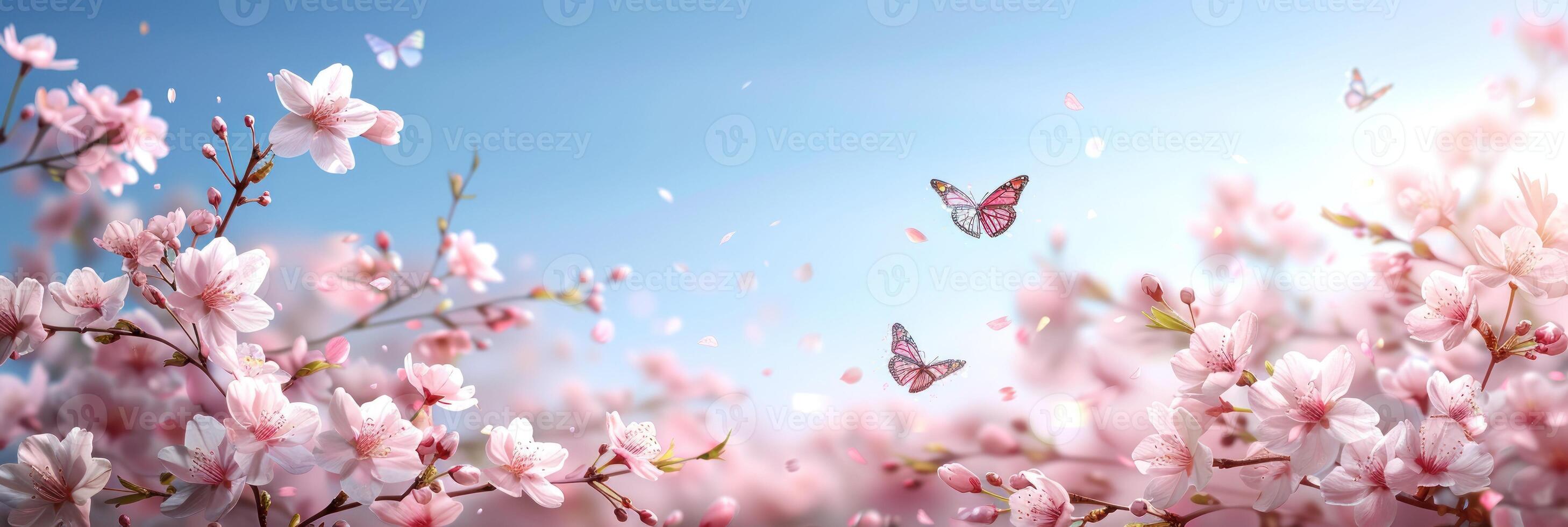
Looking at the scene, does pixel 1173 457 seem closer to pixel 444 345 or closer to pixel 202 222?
pixel 444 345

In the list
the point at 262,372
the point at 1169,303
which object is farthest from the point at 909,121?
the point at 262,372

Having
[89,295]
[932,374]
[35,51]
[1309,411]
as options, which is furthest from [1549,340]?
[35,51]

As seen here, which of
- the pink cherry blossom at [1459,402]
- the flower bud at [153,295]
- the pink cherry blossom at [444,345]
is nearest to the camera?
the flower bud at [153,295]

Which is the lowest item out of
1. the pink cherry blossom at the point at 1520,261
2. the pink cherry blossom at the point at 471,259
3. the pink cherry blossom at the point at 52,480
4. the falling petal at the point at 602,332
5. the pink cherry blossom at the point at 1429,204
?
the pink cherry blossom at the point at 52,480

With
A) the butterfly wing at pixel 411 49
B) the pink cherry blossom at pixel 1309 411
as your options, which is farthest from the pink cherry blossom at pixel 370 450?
the pink cherry blossom at pixel 1309 411

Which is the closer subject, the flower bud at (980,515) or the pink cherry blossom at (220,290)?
the pink cherry blossom at (220,290)

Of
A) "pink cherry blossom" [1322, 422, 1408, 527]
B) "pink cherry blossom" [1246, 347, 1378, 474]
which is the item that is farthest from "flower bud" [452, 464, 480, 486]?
"pink cherry blossom" [1322, 422, 1408, 527]

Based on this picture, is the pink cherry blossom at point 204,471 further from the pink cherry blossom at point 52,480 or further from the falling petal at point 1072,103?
the falling petal at point 1072,103
